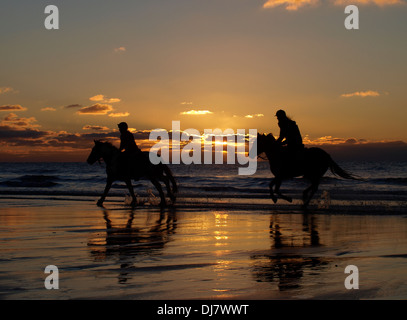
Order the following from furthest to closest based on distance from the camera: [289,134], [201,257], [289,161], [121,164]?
[121,164] < [289,161] < [289,134] < [201,257]

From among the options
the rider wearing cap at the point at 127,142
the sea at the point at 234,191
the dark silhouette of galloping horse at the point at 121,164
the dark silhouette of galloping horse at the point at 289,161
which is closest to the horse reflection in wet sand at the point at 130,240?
the dark silhouette of galloping horse at the point at 121,164

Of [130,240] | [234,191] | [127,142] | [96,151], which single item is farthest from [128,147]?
[234,191]

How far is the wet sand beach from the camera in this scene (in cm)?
521

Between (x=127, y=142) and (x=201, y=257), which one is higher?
(x=127, y=142)

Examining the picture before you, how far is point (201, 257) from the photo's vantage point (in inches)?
282

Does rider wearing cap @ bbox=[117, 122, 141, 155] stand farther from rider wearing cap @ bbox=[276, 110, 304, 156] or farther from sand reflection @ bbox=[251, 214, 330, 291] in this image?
sand reflection @ bbox=[251, 214, 330, 291]

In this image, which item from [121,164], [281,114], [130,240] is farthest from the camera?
[121,164]

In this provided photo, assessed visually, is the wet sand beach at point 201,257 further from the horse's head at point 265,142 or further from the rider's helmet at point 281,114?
the rider's helmet at point 281,114

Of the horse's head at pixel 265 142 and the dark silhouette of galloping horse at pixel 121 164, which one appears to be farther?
the dark silhouette of galloping horse at pixel 121 164

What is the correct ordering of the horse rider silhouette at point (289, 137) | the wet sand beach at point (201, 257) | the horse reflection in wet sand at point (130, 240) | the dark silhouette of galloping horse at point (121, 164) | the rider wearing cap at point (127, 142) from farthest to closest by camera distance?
the dark silhouette of galloping horse at point (121, 164)
the rider wearing cap at point (127, 142)
the horse rider silhouette at point (289, 137)
the horse reflection in wet sand at point (130, 240)
the wet sand beach at point (201, 257)

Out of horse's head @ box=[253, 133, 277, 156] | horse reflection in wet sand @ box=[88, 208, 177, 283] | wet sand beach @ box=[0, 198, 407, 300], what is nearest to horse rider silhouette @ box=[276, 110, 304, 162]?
horse's head @ box=[253, 133, 277, 156]

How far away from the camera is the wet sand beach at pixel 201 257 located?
521 cm

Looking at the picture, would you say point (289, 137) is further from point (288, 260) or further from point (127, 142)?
point (288, 260)
